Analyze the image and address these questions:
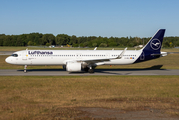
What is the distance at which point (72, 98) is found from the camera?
1488 centimetres

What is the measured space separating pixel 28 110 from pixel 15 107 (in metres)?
1.22

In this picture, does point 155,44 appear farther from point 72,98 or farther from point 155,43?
point 72,98

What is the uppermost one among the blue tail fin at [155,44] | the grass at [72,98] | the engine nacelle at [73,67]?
the blue tail fin at [155,44]

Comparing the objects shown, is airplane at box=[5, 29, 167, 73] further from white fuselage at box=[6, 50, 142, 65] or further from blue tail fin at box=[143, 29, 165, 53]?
blue tail fin at box=[143, 29, 165, 53]

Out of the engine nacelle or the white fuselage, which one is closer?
the engine nacelle

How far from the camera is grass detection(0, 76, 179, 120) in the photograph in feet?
37.3

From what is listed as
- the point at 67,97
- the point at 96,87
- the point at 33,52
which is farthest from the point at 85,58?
the point at 67,97

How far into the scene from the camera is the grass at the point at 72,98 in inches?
448

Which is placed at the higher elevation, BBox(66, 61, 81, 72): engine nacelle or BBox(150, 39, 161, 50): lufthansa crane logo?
BBox(150, 39, 161, 50): lufthansa crane logo

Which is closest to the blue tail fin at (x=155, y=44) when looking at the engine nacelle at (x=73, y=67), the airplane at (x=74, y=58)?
the airplane at (x=74, y=58)

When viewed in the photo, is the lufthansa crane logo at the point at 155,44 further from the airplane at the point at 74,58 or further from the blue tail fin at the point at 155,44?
the airplane at the point at 74,58

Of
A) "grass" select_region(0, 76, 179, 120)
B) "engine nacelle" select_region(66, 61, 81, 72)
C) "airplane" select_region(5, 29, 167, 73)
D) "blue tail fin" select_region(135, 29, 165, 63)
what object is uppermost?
"blue tail fin" select_region(135, 29, 165, 63)

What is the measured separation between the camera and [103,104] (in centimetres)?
1302

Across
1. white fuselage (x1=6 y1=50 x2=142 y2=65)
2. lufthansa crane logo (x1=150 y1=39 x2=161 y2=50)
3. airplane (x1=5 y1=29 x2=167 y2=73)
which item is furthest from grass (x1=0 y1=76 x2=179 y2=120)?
lufthansa crane logo (x1=150 y1=39 x2=161 y2=50)
